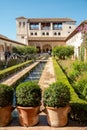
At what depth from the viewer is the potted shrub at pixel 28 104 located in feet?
14.8

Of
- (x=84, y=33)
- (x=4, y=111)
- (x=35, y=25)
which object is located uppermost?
(x=35, y=25)

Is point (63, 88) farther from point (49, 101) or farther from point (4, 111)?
point (4, 111)

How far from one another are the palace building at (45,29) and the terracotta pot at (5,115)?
181 ft

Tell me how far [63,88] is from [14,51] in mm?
31777

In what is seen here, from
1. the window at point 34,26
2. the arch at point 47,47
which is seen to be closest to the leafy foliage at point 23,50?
the arch at point 47,47

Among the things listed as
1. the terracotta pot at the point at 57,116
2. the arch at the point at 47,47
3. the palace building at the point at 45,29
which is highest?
the palace building at the point at 45,29

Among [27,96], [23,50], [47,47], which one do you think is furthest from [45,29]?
[27,96]

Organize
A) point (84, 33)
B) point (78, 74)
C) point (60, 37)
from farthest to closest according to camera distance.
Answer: point (60, 37), point (78, 74), point (84, 33)

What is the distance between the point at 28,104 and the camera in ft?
14.8

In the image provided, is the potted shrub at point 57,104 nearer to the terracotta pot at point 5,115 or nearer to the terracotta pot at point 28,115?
the terracotta pot at point 28,115

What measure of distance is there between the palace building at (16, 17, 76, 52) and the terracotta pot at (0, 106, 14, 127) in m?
55.0

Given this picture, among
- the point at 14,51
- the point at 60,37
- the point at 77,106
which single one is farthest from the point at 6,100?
the point at 60,37

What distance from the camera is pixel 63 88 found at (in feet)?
15.0

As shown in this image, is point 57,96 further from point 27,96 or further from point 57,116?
point 27,96
